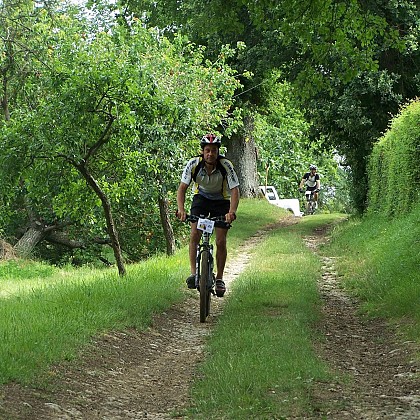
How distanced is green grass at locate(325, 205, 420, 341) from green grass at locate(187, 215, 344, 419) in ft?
2.82

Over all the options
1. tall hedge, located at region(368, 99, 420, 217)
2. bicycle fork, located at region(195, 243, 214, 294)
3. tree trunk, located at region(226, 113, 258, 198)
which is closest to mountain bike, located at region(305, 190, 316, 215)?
tree trunk, located at region(226, 113, 258, 198)

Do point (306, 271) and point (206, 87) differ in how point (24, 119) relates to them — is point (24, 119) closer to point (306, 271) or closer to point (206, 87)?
point (306, 271)

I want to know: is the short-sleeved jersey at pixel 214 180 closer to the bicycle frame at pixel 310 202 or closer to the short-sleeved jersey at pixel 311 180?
the short-sleeved jersey at pixel 311 180

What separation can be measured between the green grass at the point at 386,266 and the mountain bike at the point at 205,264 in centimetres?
240

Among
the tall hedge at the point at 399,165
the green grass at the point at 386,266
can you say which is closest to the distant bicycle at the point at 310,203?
the tall hedge at the point at 399,165

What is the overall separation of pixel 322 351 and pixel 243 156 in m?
27.4

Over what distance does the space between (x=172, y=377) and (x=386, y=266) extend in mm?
6749

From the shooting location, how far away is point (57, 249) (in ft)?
109

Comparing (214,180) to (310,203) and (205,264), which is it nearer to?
(205,264)

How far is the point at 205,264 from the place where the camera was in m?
10.3

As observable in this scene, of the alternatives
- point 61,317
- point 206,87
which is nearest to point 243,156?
point 206,87

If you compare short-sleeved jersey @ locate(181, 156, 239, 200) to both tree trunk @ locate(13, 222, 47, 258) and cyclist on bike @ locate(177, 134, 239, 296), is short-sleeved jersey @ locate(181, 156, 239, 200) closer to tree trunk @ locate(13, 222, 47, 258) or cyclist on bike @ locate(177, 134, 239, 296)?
cyclist on bike @ locate(177, 134, 239, 296)

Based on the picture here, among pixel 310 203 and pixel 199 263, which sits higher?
pixel 199 263

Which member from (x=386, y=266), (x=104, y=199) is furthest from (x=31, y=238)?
(x=386, y=266)
